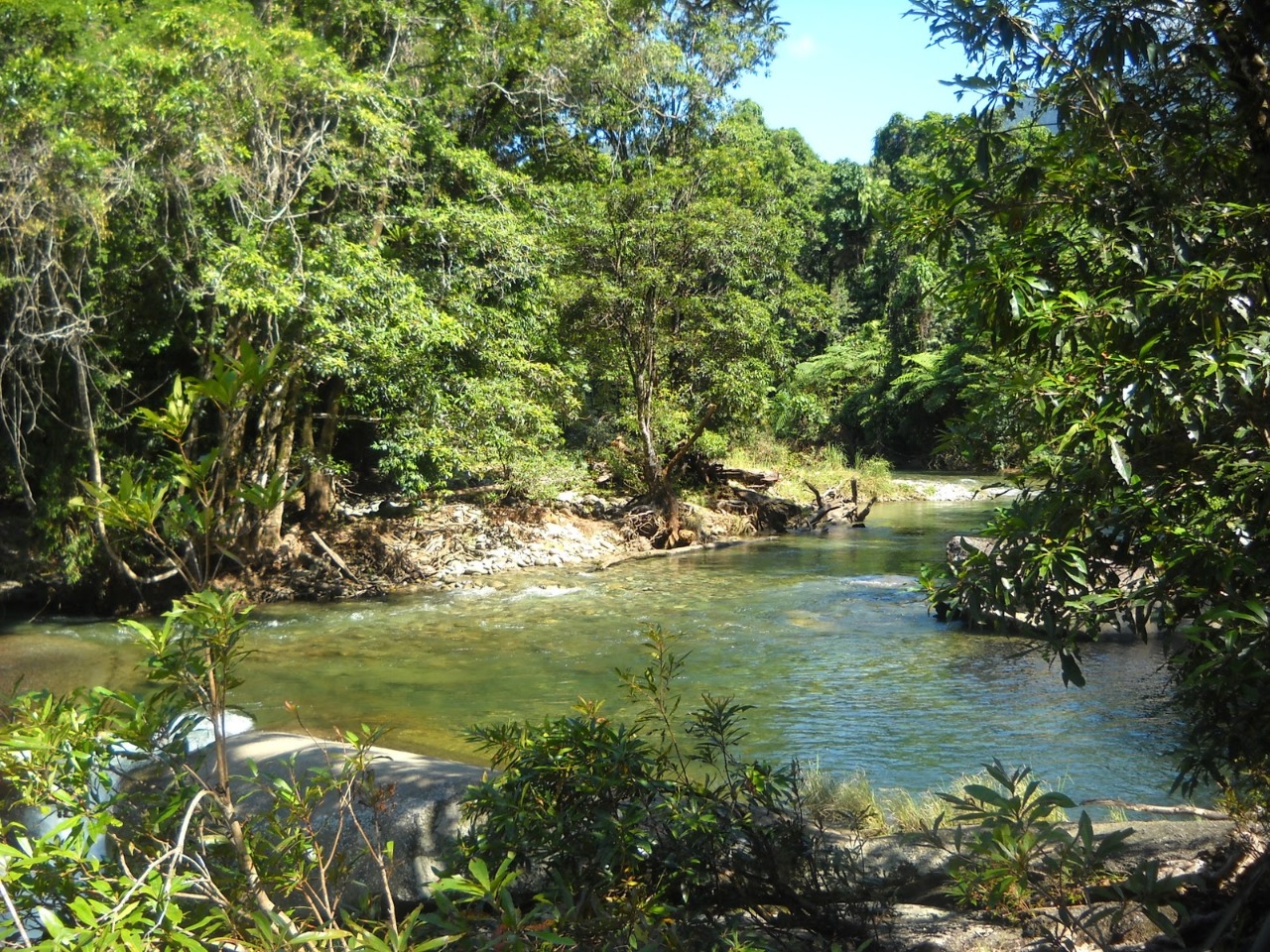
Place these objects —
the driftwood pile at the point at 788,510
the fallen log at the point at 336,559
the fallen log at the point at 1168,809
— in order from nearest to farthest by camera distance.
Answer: the fallen log at the point at 1168,809, the fallen log at the point at 336,559, the driftwood pile at the point at 788,510

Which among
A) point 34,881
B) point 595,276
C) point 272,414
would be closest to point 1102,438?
point 34,881

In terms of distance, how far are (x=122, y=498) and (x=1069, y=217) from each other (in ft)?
11.0

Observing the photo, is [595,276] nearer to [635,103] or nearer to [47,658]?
[635,103]

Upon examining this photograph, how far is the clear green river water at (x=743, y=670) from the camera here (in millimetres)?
8320

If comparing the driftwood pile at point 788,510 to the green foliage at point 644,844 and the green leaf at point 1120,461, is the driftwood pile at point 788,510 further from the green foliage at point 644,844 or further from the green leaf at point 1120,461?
the green leaf at point 1120,461

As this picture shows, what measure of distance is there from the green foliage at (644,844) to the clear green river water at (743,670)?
2815 mm

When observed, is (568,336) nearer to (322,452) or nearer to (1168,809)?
(322,452)

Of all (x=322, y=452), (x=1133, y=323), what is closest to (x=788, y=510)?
(x=322, y=452)

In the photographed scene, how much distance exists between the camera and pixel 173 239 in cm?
1286

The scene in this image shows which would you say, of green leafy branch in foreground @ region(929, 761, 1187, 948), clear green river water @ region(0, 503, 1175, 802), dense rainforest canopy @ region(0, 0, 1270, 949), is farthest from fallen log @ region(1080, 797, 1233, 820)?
green leafy branch in foreground @ region(929, 761, 1187, 948)

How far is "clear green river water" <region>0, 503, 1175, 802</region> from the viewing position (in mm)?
8320

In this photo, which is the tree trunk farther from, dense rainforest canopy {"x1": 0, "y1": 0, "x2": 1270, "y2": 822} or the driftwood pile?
the driftwood pile

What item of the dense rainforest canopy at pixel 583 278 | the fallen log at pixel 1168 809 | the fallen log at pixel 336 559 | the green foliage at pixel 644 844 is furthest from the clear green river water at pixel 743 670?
the green foliage at pixel 644 844

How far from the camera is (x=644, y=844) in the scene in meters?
3.23
